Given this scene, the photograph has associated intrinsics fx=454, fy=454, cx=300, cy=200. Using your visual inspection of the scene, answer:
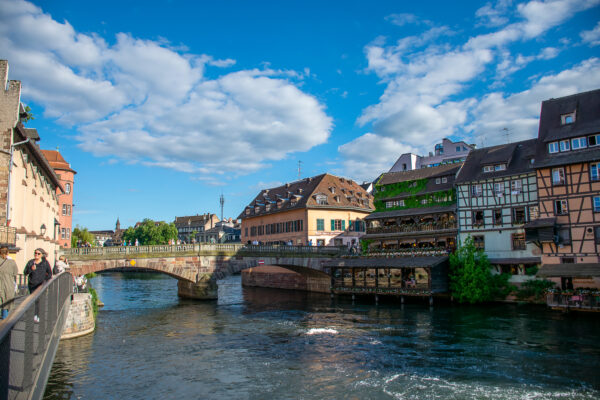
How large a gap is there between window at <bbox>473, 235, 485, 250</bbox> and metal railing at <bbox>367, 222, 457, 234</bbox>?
2317mm

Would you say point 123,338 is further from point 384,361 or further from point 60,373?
point 384,361

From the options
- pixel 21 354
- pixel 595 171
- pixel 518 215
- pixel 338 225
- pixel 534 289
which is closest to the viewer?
pixel 21 354

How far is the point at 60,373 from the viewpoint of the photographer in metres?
18.7

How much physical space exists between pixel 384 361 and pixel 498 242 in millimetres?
24831

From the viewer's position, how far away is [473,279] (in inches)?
1521

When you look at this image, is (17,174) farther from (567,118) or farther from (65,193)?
(567,118)

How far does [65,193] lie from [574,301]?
186 ft

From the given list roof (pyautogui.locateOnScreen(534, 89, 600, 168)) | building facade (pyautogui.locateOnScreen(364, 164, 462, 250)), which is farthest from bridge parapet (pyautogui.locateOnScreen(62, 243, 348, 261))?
roof (pyautogui.locateOnScreen(534, 89, 600, 168))

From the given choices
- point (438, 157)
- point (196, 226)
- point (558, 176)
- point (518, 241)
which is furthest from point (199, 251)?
point (196, 226)

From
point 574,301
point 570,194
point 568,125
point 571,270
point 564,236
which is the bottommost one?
point 574,301

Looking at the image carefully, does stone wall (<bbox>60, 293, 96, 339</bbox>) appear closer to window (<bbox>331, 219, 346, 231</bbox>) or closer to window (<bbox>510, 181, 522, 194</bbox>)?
window (<bbox>510, 181, 522, 194</bbox>)

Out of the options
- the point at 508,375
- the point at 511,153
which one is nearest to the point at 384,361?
the point at 508,375

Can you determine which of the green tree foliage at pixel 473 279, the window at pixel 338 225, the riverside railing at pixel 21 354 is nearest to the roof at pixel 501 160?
the green tree foliage at pixel 473 279

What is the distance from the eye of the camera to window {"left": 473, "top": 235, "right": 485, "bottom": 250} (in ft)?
137
